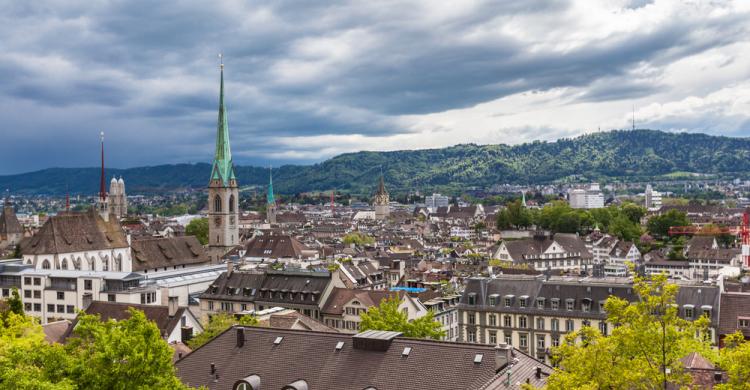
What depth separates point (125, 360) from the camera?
26.9 m

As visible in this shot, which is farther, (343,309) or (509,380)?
(343,309)

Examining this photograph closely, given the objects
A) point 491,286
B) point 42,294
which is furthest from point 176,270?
point 491,286

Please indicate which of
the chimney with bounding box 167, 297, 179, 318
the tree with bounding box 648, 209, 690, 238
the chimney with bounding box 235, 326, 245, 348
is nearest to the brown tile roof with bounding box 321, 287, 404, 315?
the chimney with bounding box 167, 297, 179, 318

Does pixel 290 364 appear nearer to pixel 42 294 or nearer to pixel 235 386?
pixel 235 386

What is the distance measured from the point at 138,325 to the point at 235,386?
873 centimetres

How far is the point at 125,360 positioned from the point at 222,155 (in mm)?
132447

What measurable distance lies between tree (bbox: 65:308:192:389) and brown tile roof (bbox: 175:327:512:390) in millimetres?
8574

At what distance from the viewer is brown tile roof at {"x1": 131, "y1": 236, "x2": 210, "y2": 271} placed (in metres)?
120

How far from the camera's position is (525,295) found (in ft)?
253

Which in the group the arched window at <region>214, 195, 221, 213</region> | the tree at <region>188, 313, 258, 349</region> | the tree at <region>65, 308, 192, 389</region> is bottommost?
the tree at <region>188, 313, 258, 349</region>

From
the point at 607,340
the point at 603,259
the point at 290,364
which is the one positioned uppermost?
the point at 607,340

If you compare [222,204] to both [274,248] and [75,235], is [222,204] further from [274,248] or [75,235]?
[75,235]

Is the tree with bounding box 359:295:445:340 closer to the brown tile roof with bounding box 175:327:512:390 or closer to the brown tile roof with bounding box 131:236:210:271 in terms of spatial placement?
the brown tile roof with bounding box 175:327:512:390

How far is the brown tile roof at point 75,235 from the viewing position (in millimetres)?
104500
